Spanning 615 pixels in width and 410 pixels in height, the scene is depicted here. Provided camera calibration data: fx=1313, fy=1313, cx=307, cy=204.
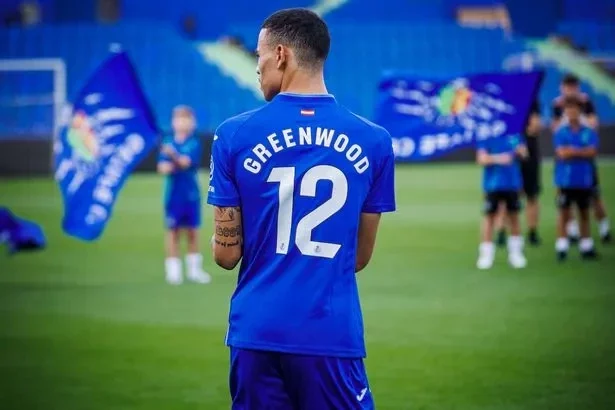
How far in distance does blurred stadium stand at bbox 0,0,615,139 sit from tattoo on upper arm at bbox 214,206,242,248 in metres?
31.2

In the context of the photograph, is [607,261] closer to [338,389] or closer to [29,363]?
[29,363]

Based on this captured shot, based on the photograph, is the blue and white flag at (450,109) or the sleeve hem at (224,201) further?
the blue and white flag at (450,109)

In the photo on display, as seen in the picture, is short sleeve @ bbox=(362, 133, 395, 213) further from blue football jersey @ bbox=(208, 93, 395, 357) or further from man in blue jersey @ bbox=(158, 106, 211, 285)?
man in blue jersey @ bbox=(158, 106, 211, 285)

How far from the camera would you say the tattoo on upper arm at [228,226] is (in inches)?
182

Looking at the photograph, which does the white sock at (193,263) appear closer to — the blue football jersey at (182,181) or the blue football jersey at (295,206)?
the blue football jersey at (182,181)

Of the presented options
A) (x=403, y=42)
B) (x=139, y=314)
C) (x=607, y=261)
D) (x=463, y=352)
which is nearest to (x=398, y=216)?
(x=607, y=261)

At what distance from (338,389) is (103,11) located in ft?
128

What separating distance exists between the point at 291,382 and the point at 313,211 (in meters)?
0.60

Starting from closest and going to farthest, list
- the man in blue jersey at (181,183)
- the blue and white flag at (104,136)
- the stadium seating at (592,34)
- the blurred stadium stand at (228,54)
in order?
the blue and white flag at (104,136)
the man in blue jersey at (181,183)
the blurred stadium stand at (228,54)
the stadium seating at (592,34)

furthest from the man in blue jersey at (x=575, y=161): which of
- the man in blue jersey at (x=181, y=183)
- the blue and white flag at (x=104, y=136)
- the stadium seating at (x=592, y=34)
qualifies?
the stadium seating at (x=592, y=34)

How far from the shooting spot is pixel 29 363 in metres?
9.88

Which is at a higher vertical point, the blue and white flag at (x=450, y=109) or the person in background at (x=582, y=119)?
the blue and white flag at (x=450, y=109)

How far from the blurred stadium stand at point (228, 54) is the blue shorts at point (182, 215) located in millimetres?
21899

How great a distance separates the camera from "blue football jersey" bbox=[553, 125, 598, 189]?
1520 centimetres
